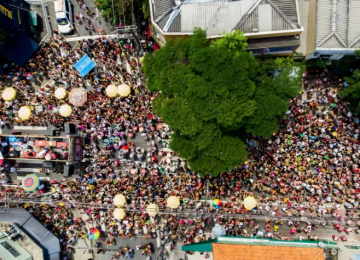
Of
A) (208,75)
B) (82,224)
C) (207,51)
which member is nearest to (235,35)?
(207,51)

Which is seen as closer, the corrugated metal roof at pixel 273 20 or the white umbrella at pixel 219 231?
the corrugated metal roof at pixel 273 20

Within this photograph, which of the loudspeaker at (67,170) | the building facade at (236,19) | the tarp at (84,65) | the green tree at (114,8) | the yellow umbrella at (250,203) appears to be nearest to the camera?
the building facade at (236,19)

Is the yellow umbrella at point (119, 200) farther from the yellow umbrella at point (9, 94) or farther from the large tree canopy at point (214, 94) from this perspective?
the yellow umbrella at point (9, 94)

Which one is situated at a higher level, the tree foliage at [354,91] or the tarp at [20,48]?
the tarp at [20,48]

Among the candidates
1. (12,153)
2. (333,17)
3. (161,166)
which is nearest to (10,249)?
(12,153)

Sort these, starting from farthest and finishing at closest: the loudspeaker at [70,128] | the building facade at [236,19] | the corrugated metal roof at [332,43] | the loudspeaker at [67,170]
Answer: the loudspeaker at [67,170] → the loudspeaker at [70,128] → the corrugated metal roof at [332,43] → the building facade at [236,19]

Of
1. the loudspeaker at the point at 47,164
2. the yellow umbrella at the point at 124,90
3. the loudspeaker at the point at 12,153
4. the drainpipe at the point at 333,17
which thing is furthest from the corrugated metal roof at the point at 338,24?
the loudspeaker at the point at 12,153
